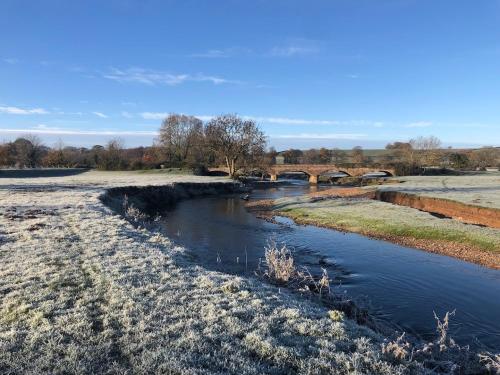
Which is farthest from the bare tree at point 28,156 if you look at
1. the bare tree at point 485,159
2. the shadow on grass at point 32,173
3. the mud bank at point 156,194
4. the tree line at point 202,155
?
the bare tree at point 485,159

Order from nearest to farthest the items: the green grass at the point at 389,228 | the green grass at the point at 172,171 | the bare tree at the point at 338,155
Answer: the green grass at the point at 389,228 → the green grass at the point at 172,171 → the bare tree at the point at 338,155

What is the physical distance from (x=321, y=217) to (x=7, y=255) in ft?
83.7

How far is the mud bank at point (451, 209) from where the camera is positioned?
32625 millimetres

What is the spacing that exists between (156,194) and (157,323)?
3998 cm

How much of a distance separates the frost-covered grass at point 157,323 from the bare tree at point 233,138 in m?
65.8

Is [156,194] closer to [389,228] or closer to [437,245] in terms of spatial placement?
[389,228]

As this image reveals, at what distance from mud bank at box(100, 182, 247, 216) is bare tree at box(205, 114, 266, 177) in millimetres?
14787

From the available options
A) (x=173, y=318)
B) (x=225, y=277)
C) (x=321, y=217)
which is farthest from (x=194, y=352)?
(x=321, y=217)

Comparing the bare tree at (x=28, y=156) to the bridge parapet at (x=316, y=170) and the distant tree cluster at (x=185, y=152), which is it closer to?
the distant tree cluster at (x=185, y=152)

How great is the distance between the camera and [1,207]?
27.3 meters

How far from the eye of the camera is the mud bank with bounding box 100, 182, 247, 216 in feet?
124

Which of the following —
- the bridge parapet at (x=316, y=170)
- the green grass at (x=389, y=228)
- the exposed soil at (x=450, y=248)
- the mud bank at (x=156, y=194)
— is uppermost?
the bridge parapet at (x=316, y=170)

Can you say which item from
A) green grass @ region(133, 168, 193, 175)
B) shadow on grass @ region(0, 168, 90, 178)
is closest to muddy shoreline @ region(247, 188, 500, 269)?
green grass @ region(133, 168, 193, 175)

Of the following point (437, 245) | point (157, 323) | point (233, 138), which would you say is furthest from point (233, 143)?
point (157, 323)
